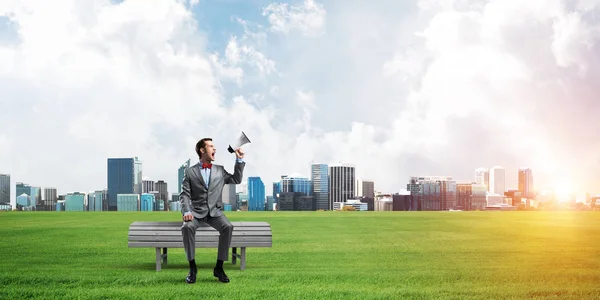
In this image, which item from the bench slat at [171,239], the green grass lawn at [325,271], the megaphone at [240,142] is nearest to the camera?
the green grass lawn at [325,271]

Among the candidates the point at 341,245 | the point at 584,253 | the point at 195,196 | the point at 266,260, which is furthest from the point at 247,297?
the point at 584,253

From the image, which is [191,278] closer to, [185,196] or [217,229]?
[217,229]

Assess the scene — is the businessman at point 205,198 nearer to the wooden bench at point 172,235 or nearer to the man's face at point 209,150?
the man's face at point 209,150

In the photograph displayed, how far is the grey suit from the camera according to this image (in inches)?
439

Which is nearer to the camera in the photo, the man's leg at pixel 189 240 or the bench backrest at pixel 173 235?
the man's leg at pixel 189 240

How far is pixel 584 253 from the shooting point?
1709 cm

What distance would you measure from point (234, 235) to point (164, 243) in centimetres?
130

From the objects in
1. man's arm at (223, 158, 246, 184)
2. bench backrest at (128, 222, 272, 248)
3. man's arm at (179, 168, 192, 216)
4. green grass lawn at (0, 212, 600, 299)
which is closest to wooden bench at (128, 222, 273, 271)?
bench backrest at (128, 222, 272, 248)

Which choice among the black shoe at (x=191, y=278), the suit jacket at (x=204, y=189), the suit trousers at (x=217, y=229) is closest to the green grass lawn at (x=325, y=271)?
the black shoe at (x=191, y=278)

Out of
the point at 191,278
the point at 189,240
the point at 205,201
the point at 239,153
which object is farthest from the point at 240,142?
the point at 191,278

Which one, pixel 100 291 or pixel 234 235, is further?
pixel 234 235

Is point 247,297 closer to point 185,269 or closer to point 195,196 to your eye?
point 195,196

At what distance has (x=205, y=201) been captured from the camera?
1127cm

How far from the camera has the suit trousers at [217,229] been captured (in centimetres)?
1120
